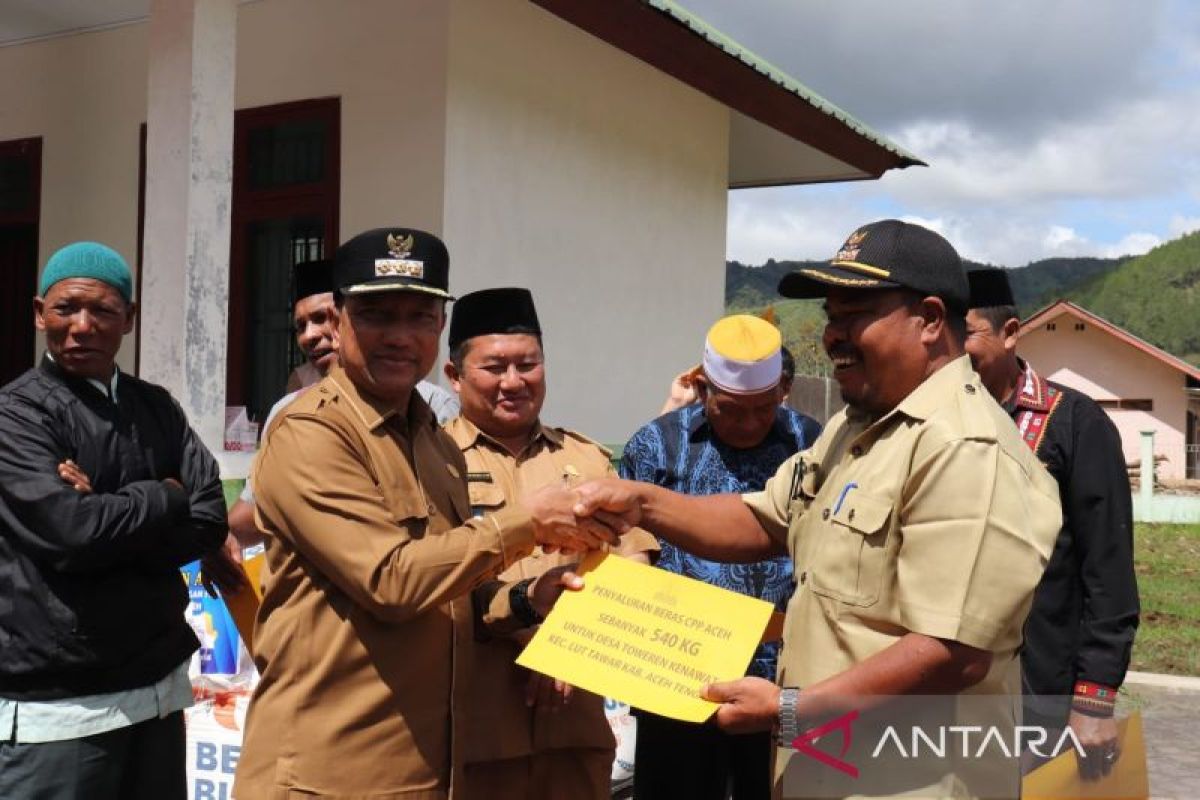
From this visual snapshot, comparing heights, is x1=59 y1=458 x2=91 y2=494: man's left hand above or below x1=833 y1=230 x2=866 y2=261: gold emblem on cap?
below

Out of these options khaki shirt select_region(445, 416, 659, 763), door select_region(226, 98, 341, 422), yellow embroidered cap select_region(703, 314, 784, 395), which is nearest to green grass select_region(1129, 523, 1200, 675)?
yellow embroidered cap select_region(703, 314, 784, 395)

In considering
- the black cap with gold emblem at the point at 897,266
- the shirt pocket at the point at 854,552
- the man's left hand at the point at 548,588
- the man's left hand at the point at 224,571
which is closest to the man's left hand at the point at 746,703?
the shirt pocket at the point at 854,552

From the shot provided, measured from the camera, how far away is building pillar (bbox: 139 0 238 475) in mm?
5316

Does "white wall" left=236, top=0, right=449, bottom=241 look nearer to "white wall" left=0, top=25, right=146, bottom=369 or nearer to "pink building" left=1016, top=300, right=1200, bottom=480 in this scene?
"white wall" left=0, top=25, right=146, bottom=369

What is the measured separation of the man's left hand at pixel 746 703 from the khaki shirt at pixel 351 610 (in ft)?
1.70

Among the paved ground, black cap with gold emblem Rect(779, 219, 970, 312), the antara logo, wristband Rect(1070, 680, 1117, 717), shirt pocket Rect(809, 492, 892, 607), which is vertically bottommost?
the paved ground

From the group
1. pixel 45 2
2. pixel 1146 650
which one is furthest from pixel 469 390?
pixel 1146 650

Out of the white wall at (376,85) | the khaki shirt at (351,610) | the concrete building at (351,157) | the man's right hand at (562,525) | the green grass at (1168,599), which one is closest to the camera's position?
the khaki shirt at (351,610)

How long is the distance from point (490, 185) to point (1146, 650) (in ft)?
21.2

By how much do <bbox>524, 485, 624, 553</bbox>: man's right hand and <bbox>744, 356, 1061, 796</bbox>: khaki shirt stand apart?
532 millimetres

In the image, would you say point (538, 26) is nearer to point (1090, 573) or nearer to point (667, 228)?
point (667, 228)

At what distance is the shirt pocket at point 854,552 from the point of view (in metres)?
2.14

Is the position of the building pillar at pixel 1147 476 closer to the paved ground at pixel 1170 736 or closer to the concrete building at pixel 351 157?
the paved ground at pixel 1170 736

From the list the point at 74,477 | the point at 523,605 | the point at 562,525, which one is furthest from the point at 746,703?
the point at 74,477
